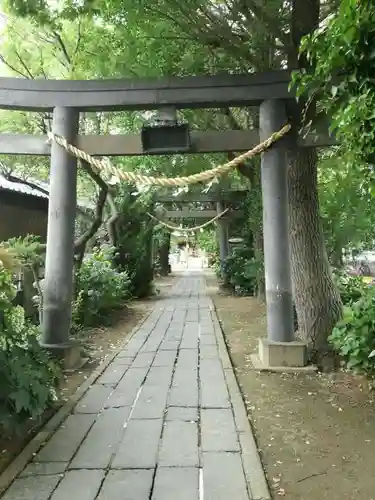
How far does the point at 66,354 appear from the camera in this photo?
221 inches

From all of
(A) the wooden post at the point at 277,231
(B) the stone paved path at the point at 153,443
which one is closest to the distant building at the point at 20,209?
(B) the stone paved path at the point at 153,443

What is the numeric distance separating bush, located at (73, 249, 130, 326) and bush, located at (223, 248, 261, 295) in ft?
16.0

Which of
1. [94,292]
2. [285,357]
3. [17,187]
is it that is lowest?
[285,357]

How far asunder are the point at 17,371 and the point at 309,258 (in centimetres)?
421

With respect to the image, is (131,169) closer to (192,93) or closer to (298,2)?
(192,93)

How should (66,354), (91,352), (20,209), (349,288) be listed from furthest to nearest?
(20,209) < (349,288) < (91,352) < (66,354)

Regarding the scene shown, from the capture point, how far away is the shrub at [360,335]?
15.1ft

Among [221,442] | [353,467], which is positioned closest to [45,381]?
[221,442]

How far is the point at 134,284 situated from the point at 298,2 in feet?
32.3

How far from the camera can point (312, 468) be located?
3.09 meters

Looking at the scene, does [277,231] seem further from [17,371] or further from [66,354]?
[17,371]

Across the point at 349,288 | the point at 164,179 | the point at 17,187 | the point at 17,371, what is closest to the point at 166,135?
the point at 164,179

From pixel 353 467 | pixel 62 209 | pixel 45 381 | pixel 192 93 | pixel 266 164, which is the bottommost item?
pixel 353 467

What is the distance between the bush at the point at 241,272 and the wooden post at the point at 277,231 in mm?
7499
